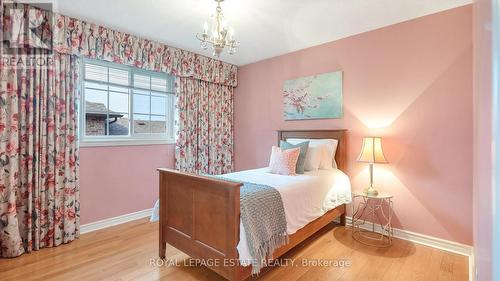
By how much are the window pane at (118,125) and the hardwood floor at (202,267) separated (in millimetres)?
1298

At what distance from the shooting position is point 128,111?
10.8 feet

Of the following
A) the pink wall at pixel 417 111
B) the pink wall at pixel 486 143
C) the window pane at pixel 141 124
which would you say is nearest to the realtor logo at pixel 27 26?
the window pane at pixel 141 124

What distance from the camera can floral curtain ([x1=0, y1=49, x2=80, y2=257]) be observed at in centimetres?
221

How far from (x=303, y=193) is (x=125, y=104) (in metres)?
2.64

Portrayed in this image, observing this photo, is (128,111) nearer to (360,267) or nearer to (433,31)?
(360,267)

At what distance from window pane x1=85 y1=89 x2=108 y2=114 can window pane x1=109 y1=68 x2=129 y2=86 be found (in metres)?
0.21

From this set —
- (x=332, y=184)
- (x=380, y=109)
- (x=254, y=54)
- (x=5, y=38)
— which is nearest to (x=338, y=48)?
(x=380, y=109)

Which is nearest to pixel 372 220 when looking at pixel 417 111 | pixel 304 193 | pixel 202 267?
pixel 304 193

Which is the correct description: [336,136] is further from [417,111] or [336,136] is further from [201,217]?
[201,217]

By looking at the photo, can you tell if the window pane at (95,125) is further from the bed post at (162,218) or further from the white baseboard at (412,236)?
the bed post at (162,218)

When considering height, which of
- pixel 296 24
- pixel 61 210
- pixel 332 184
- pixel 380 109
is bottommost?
pixel 61 210

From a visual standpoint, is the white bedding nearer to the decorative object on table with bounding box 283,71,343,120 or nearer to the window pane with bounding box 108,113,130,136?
the decorative object on table with bounding box 283,71,343,120

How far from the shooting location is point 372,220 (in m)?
2.92

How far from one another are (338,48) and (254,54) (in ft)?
4.17
